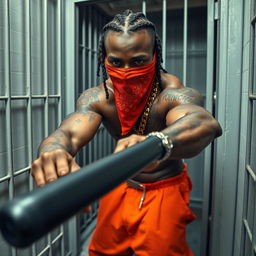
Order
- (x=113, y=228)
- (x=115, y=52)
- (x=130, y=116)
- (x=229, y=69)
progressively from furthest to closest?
(x=229, y=69) < (x=113, y=228) < (x=130, y=116) < (x=115, y=52)

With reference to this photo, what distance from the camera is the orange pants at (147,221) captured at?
125cm

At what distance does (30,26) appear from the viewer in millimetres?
1397

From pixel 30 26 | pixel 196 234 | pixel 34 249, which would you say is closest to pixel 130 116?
pixel 30 26

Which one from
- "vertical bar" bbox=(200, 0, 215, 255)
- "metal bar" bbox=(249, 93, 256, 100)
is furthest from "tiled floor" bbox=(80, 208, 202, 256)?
"metal bar" bbox=(249, 93, 256, 100)

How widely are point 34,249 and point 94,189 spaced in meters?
1.39

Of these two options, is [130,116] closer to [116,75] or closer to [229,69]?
[116,75]

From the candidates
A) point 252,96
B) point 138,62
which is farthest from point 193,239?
point 138,62

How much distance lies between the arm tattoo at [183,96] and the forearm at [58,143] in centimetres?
44

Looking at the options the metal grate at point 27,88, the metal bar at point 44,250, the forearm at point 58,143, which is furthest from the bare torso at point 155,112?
the metal bar at point 44,250

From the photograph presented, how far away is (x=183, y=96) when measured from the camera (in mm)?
1081

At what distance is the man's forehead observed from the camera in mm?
1008

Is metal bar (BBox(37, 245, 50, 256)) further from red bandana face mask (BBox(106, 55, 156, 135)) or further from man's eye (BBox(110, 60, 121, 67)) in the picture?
man's eye (BBox(110, 60, 121, 67))

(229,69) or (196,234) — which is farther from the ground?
(229,69)

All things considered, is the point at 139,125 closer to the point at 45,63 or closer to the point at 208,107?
the point at 208,107
